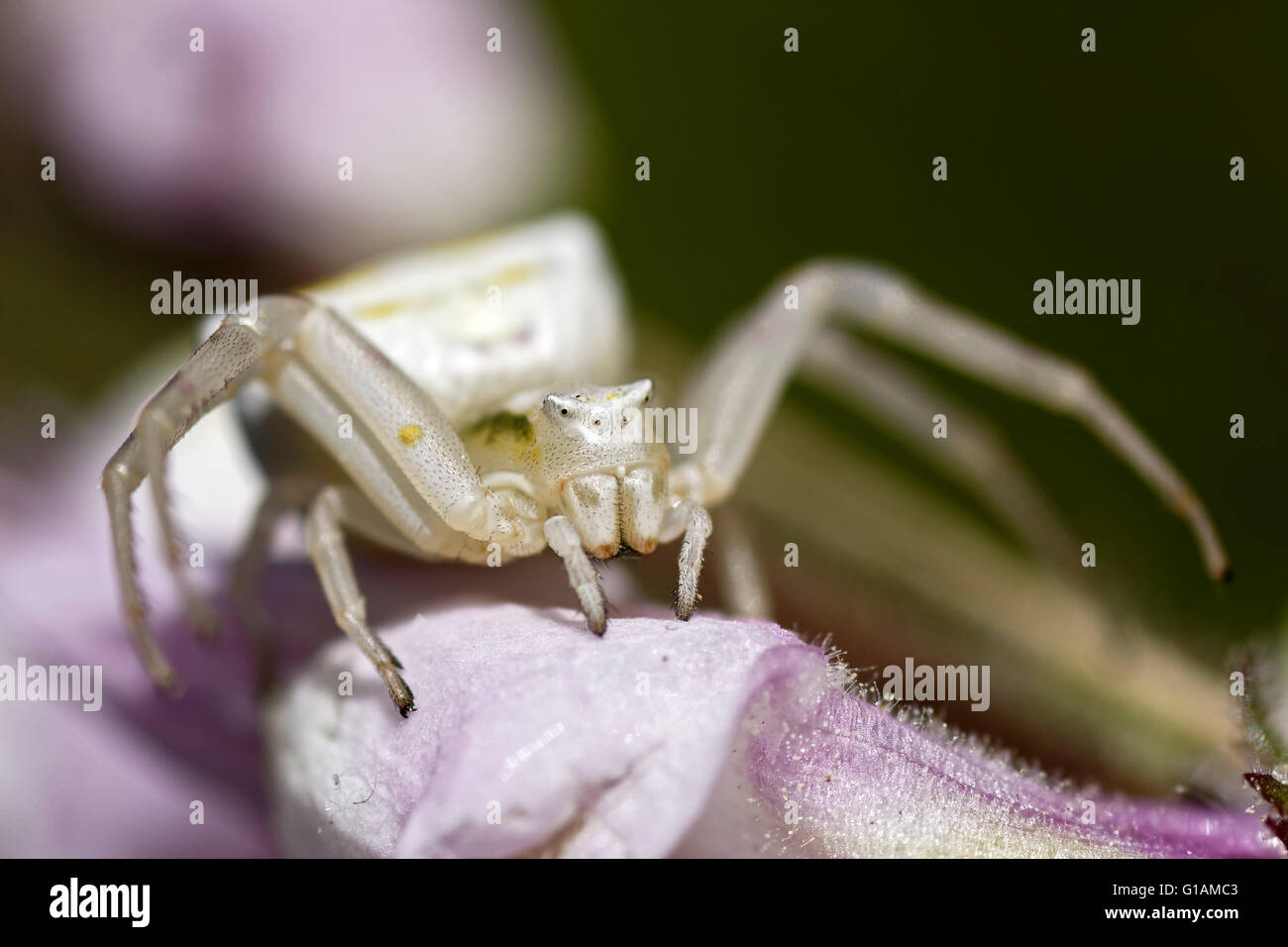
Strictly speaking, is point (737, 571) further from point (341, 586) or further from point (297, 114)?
point (297, 114)

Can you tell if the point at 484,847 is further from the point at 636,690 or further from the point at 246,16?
the point at 246,16

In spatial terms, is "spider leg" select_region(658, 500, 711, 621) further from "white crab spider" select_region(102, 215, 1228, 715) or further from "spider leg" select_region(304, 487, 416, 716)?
"spider leg" select_region(304, 487, 416, 716)

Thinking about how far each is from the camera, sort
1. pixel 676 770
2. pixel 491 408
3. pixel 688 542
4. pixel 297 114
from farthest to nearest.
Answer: pixel 297 114 → pixel 491 408 → pixel 688 542 → pixel 676 770

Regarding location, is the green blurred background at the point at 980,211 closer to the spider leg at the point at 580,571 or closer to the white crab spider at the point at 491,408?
the white crab spider at the point at 491,408

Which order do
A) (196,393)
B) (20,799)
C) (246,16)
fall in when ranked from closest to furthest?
1. (196,393)
2. (20,799)
3. (246,16)

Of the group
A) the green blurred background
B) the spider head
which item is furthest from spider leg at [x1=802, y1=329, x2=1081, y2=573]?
the spider head

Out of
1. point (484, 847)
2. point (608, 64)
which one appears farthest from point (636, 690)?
point (608, 64)

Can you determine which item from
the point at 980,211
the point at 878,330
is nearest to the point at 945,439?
→ the point at 878,330

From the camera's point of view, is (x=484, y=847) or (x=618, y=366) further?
(x=618, y=366)
